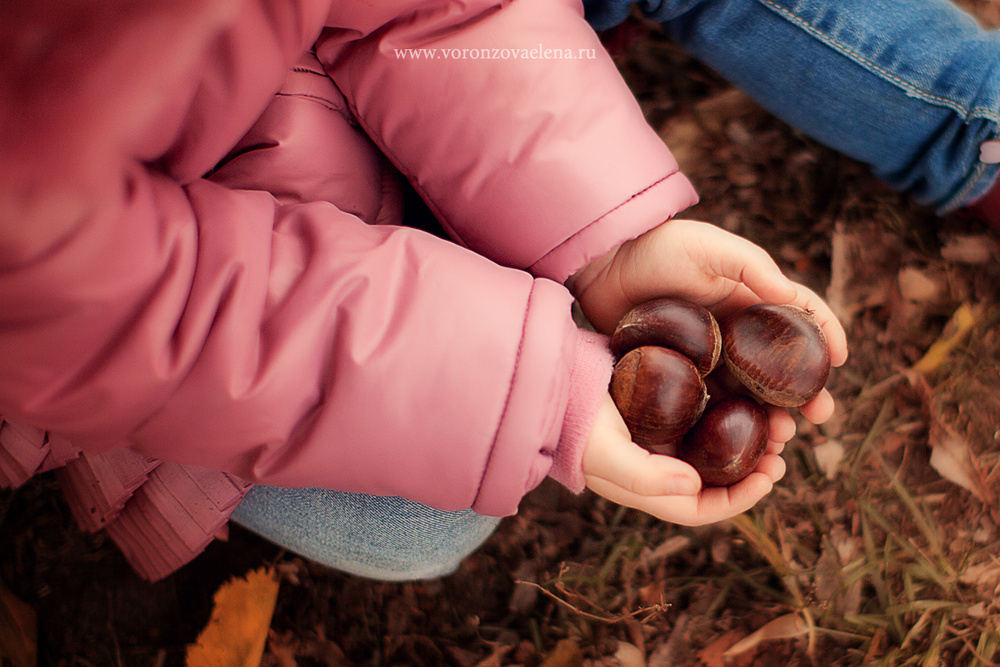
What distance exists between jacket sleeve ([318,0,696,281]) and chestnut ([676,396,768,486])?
0.37 metres

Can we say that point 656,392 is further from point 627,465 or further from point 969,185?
point 969,185

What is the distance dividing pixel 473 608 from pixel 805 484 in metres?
0.93

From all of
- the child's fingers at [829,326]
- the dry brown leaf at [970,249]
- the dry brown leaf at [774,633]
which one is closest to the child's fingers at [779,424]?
the child's fingers at [829,326]

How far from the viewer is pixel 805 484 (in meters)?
1.60

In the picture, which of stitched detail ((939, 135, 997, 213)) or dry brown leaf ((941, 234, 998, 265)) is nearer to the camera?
stitched detail ((939, 135, 997, 213))

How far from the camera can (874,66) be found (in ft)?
4.48

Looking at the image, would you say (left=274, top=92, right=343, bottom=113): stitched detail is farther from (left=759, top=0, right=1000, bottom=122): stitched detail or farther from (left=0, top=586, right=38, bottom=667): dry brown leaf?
(left=0, top=586, right=38, bottom=667): dry brown leaf

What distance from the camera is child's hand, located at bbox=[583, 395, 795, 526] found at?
983 mm

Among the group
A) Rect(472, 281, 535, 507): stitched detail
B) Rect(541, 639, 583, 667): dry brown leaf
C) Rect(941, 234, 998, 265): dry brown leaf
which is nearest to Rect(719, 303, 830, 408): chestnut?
Rect(472, 281, 535, 507): stitched detail

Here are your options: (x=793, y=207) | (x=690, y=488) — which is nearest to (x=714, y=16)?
(x=793, y=207)

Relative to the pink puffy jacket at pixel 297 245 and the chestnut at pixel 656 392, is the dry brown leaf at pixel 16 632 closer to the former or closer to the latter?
the pink puffy jacket at pixel 297 245

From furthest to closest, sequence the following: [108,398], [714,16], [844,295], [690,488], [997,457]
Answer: [844,295]
[997,457]
[714,16]
[690,488]
[108,398]

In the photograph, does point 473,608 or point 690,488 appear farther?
point 473,608

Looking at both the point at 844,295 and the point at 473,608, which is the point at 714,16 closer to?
the point at 844,295
